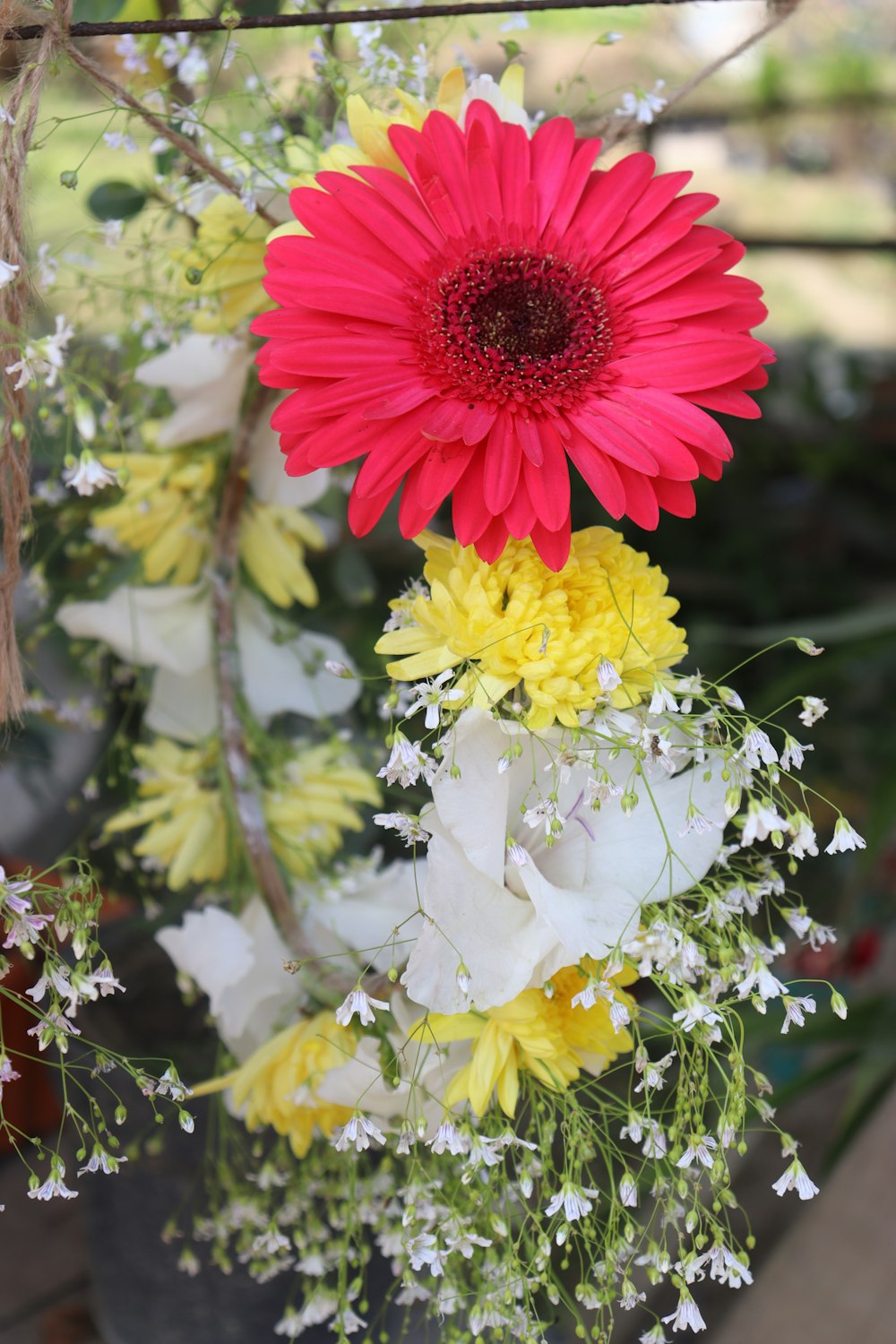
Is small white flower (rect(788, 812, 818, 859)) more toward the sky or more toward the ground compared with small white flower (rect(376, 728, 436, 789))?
more toward the ground

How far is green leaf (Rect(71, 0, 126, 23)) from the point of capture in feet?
1.40

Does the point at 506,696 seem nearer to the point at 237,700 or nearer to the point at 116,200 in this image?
the point at 237,700

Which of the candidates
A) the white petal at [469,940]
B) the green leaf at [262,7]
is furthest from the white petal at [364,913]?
the green leaf at [262,7]

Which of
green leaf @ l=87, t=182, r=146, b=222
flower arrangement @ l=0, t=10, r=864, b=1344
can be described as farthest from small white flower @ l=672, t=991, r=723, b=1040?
green leaf @ l=87, t=182, r=146, b=222

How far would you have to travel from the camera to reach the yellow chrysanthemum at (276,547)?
449mm

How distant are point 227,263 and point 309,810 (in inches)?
7.7

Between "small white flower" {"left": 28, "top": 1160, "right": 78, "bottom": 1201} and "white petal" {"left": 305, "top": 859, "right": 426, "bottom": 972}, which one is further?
"white petal" {"left": 305, "top": 859, "right": 426, "bottom": 972}

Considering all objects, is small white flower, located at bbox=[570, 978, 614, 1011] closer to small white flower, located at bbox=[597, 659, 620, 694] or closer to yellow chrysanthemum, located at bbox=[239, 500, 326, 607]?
small white flower, located at bbox=[597, 659, 620, 694]

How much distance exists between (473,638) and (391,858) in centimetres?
36

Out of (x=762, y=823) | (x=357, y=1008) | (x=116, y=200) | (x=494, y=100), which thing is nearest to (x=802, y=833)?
(x=762, y=823)

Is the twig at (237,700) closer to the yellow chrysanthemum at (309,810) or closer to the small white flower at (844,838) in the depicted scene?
the yellow chrysanthemum at (309,810)

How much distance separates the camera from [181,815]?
1.48ft

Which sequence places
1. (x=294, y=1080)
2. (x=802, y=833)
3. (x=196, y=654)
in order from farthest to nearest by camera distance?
(x=196, y=654) < (x=294, y=1080) < (x=802, y=833)

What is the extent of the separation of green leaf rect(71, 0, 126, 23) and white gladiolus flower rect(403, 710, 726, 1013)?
0.31 meters
